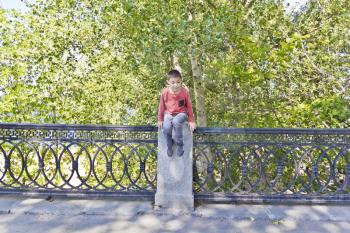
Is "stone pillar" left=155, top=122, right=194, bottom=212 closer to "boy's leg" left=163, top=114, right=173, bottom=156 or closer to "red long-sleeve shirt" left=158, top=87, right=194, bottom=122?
"boy's leg" left=163, top=114, right=173, bottom=156

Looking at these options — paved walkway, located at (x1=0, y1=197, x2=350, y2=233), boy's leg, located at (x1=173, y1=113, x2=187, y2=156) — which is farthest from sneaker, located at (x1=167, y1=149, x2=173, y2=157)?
paved walkway, located at (x1=0, y1=197, x2=350, y2=233)

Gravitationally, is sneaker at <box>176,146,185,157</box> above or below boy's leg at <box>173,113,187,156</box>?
below

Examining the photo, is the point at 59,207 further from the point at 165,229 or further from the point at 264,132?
the point at 264,132

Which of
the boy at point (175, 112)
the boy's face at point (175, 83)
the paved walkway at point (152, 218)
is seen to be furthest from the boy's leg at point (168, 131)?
the paved walkway at point (152, 218)

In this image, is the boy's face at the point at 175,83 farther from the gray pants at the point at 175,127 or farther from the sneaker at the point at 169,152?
the sneaker at the point at 169,152

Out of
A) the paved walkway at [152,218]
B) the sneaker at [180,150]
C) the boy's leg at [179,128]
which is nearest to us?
the paved walkway at [152,218]

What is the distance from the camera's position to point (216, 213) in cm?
419

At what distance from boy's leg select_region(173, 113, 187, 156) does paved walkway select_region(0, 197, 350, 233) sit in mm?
939

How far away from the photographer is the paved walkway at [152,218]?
12.4 feet

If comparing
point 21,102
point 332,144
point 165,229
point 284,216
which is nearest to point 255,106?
point 332,144

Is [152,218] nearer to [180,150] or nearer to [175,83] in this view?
[180,150]

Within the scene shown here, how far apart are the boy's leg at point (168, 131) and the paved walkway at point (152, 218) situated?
88 cm

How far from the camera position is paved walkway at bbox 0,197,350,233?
12.4 ft

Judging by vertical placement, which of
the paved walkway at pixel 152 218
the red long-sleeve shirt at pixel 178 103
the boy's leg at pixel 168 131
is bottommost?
the paved walkway at pixel 152 218
